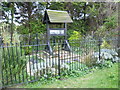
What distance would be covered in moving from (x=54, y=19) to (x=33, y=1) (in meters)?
4.05

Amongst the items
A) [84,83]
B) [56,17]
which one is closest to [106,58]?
[84,83]

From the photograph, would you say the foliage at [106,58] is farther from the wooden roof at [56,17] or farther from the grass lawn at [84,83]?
the wooden roof at [56,17]

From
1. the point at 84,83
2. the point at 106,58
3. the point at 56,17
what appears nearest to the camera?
the point at 84,83

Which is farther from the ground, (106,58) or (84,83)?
(106,58)

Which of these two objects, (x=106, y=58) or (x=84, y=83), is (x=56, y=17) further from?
(x=84, y=83)

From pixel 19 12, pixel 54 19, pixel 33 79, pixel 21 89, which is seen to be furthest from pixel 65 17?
pixel 21 89

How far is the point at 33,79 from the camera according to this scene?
3.28 m

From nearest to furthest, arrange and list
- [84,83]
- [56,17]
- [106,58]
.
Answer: [84,83]
[106,58]
[56,17]

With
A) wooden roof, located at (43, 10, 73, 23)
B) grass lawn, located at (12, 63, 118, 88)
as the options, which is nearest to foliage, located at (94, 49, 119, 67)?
grass lawn, located at (12, 63, 118, 88)

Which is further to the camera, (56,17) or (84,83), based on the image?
(56,17)

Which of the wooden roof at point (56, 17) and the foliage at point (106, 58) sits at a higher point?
the wooden roof at point (56, 17)

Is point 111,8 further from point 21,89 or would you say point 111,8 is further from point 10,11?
point 21,89

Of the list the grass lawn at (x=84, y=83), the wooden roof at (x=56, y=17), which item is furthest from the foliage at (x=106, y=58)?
the wooden roof at (x=56, y=17)

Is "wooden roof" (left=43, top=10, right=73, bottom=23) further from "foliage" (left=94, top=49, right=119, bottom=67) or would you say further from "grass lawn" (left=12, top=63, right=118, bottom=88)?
"grass lawn" (left=12, top=63, right=118, bottom=88)
